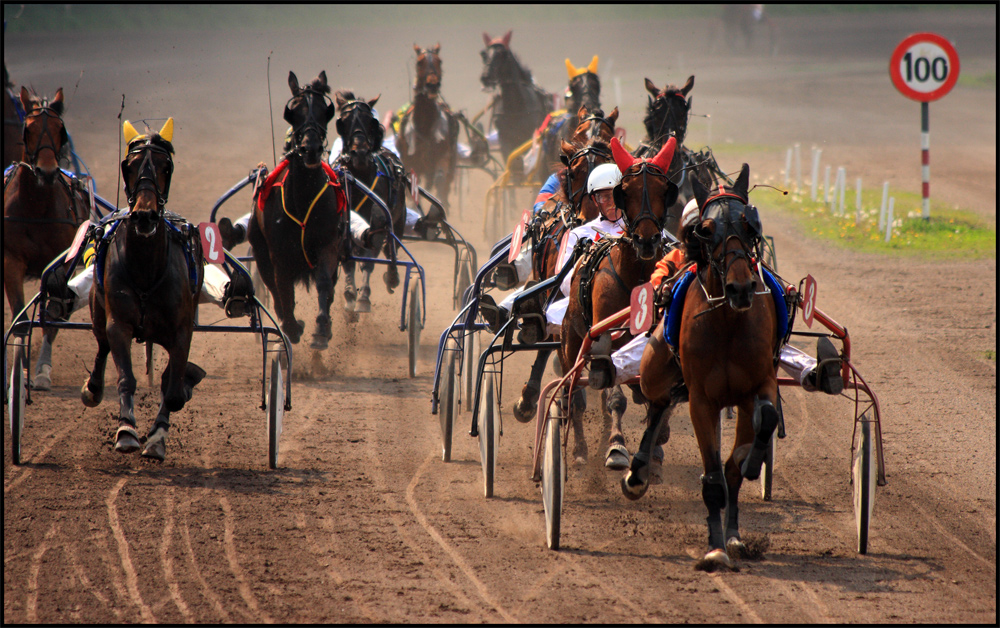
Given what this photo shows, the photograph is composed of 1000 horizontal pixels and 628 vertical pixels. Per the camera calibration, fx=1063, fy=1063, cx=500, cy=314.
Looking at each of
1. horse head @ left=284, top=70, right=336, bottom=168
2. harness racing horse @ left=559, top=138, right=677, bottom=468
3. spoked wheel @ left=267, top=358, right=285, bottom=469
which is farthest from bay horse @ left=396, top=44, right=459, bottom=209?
harness racing horse @ left=559, top=138, right=677, bottom=468

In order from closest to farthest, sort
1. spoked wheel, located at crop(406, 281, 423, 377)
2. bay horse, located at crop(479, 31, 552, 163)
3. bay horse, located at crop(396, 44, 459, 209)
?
spoked wheel, located at crop(406, 281, 423, 377), bay horse, located at crop(396, 44, 459, 209), bay horse, located at crop(479, 31, 552, 163)

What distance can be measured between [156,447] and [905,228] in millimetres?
11918

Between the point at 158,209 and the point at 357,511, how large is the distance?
83.7 inches

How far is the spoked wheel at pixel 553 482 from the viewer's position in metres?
5.20

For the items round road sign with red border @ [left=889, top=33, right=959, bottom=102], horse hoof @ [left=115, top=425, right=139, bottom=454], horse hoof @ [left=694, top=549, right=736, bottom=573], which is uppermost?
round road sign with red border @ [left=889, top=33, right=959, bottom=102]

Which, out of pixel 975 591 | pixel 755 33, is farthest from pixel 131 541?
pixel 755 33

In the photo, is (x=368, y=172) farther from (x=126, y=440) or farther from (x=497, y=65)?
(x=497, y=65)

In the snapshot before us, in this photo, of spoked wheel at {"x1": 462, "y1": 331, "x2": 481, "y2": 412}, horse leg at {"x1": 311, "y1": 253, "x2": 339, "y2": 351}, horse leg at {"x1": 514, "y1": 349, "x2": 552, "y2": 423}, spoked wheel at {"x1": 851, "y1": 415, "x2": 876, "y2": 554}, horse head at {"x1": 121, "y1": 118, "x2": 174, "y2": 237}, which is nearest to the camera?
spoked wheel at {"x1": 851, "y1": 415, "x2": 876, "y2": 554}

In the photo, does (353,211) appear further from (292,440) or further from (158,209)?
(158,209)

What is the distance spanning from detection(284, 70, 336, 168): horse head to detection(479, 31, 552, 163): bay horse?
8.32m

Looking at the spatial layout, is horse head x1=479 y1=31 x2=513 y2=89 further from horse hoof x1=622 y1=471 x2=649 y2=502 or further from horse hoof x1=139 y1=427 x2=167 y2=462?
horse hoof x1=622 y1=471 x2=649 y2=502

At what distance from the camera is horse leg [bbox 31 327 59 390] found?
8.49m

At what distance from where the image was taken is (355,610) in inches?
179

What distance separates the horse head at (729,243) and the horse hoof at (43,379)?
5.85 m
